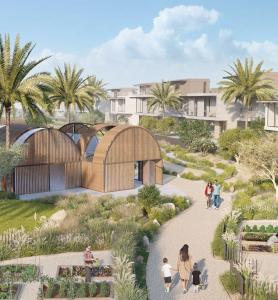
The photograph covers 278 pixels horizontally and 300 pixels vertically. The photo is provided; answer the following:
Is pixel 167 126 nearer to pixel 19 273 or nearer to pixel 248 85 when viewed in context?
pixel 248 85

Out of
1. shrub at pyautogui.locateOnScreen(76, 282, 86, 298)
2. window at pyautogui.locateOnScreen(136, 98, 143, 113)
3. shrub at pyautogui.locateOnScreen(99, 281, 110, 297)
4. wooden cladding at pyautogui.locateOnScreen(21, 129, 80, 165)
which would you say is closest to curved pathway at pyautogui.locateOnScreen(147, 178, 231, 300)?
shrub at pyautogui.locateOnScreen(99, 281, 110, 297)

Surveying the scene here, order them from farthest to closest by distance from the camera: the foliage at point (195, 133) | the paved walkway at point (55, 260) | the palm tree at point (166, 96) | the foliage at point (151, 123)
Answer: the foliage at point (151, 123) → the palm tree at point (166, 96) → the foliage at point (195, 133) → the paved walkway at point (55, 260)

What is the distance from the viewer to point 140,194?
24797mm

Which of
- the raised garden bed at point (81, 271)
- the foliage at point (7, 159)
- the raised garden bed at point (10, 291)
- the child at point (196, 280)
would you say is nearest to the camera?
the raised garden bed at point (10, 291)

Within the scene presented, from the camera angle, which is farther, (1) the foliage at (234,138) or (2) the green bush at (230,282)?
(1) the foliage at (234,138)

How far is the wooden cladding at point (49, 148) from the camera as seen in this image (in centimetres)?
2825

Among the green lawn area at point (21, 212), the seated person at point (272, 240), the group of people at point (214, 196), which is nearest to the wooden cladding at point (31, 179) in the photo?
the green lawn area at point (21, 212)

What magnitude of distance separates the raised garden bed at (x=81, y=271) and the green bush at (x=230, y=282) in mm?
4055

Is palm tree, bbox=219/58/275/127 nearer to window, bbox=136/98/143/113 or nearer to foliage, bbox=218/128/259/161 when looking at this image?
foliage, bbox=218/128/259/161

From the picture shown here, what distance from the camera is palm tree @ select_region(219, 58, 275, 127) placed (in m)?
49.7

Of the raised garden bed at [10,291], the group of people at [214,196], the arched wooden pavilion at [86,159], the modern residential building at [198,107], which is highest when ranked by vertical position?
the modern residential building at [198,107]

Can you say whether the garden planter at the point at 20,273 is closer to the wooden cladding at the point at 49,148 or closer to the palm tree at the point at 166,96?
the wooden cladding at the point at 49,148

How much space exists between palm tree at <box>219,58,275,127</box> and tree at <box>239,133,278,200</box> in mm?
20089

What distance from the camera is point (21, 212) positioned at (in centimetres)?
2334
